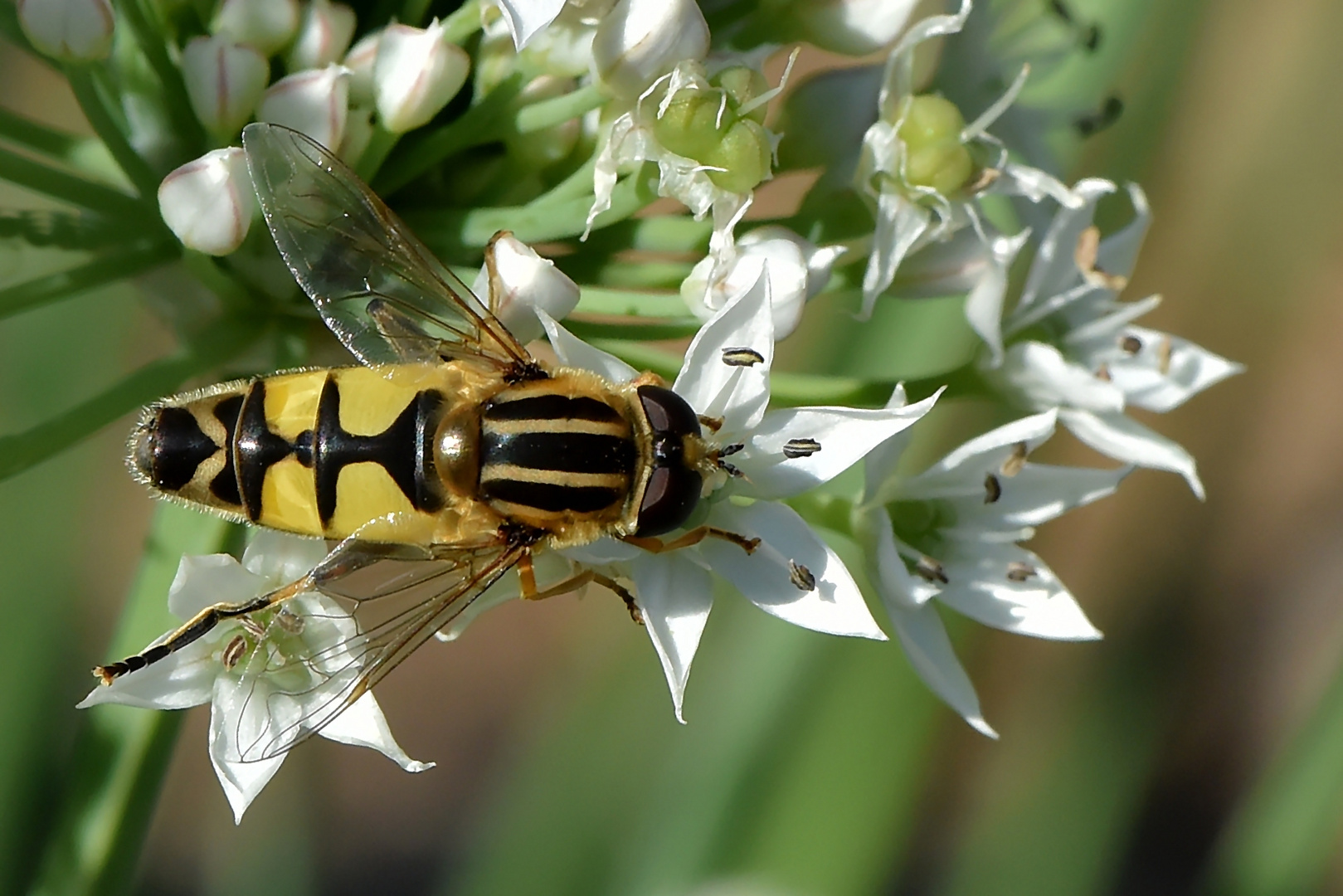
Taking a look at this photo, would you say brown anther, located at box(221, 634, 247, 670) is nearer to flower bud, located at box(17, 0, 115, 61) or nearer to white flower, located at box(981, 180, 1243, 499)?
flower bud, located at box(17, 0, 115, 61)

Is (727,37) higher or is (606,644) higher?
(727,37)

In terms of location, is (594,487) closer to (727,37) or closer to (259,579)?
(259,579)

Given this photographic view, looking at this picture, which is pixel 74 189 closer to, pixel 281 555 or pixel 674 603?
pixel 281 555

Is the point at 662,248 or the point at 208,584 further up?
the point at 662,248

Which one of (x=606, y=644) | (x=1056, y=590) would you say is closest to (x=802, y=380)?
(x=1056, y=590)

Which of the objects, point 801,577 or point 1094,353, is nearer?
point 801,577

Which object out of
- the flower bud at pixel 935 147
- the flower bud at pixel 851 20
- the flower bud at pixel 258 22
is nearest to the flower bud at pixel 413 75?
the flower bud at pixel 258 22

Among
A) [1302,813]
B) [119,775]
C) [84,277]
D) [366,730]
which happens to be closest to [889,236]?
[366,730]
